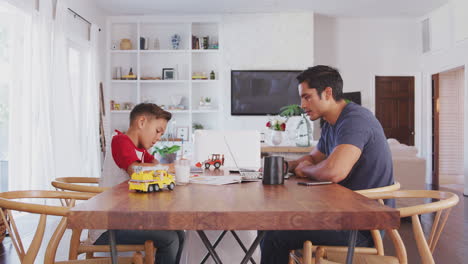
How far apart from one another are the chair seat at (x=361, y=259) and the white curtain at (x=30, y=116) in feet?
12.2

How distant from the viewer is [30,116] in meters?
4.30

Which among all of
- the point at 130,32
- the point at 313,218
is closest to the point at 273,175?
the point at 313,218

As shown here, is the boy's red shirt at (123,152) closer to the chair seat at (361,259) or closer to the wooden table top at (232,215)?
the wooden table top at (232,215)

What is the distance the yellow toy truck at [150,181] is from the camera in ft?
4.50

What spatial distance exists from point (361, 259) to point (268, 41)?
5925 mm

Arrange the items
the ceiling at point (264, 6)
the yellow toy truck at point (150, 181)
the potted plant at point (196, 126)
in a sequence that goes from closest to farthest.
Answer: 1. the yellow toy truck at point (150, 181)
2. the ceiling at point (264, 6)
3. the potted plant at point (196, 126)

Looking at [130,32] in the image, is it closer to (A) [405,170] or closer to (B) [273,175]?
(A) [405,170]

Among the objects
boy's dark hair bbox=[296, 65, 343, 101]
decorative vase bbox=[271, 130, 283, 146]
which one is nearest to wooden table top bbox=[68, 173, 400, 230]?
boy's dark hair bbox=[296, 65, 343, 101]

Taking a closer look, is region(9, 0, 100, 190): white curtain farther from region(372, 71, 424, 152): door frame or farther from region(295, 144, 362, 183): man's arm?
region(372, 71, 424, 152): door frame

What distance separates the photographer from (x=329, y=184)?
1646 mm

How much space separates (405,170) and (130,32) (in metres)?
5.25

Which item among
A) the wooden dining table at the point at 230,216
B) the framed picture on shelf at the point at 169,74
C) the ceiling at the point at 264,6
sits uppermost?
the ceiling at the point at 264,6

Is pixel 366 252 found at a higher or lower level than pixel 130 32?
lower

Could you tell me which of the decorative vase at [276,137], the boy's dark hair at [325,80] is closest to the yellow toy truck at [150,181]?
the boy's dark hair at [325,80]
